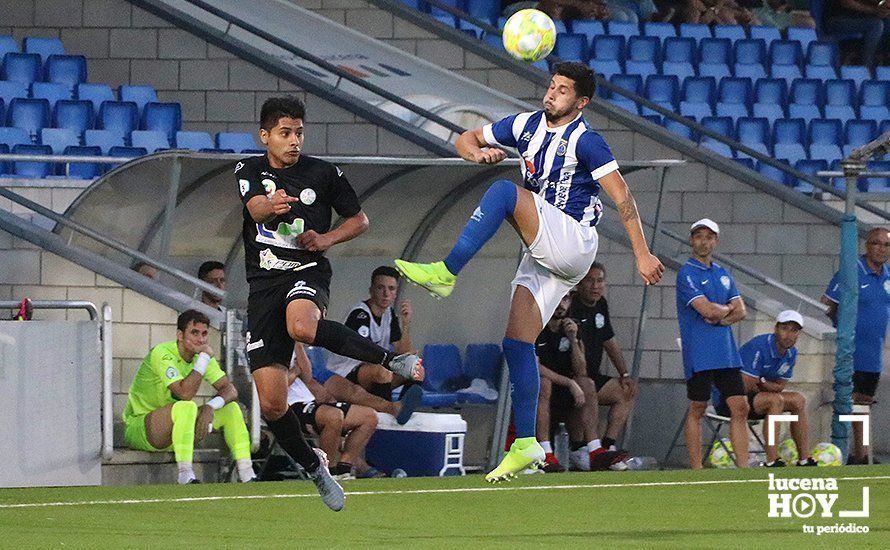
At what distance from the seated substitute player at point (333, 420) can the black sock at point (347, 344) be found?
166 inches

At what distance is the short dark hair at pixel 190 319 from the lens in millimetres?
12094

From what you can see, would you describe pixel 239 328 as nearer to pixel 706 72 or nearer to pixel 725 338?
pixel 725 338

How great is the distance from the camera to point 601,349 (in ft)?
46.8

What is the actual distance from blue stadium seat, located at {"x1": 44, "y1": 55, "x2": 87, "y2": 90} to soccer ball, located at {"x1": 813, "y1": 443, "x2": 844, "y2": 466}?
7586 millimetres

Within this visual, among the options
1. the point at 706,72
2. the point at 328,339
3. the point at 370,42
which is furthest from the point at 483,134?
the point at 706,72

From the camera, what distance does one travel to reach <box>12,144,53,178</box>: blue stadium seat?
14750mm

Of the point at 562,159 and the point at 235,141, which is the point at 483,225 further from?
the point at 235,141

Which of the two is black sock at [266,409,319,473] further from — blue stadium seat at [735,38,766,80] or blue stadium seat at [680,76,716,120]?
blue stadium seat at [735,38,766,80]

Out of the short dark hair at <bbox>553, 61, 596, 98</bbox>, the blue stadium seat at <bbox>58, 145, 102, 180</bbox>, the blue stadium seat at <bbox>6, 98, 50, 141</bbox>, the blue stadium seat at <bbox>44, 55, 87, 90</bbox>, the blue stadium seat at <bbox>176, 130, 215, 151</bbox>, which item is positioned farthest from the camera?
the blue stadium seat at <bbox>44, 55, 87, 90</bbox>

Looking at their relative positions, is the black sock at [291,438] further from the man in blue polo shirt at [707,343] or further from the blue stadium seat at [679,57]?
the blue stadium seat at [679,57]

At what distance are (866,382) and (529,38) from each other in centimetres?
689

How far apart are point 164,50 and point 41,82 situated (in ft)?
5.06

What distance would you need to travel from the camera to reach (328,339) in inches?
325

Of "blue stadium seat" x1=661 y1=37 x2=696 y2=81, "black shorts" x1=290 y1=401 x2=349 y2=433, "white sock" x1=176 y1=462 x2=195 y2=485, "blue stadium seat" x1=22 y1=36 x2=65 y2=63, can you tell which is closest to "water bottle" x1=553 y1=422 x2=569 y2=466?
"black shorts" x1=290 y1=401 x2=349 y2=433
